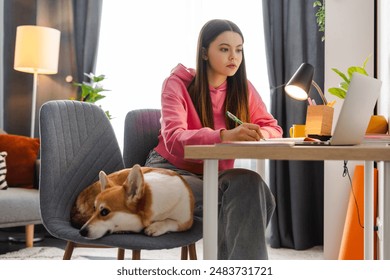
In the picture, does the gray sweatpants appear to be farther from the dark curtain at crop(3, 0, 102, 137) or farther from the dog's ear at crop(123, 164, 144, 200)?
the dark curtain at crop(3, 0, 102, 137)

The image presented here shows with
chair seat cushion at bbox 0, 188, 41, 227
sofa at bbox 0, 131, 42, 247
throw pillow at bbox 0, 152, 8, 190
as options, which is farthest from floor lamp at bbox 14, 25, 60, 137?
chair seat cushion at bbox 0, 188, 41, 227

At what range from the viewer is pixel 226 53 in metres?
→ 1.56

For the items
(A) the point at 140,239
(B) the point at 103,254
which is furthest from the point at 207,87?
(B) the point at 103,254

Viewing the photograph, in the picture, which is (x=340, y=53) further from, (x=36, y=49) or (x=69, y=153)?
(x=36, y=49)

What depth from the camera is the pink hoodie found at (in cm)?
134

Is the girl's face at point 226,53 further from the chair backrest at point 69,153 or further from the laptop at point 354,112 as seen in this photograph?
the laptop at point 354,112

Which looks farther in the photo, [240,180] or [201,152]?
[240,180]

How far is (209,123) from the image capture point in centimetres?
157

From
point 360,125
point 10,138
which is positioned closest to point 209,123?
point 360,125

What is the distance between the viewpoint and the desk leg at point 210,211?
3.43 feet

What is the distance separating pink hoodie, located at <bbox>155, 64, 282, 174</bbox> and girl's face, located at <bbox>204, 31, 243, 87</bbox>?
9 cm

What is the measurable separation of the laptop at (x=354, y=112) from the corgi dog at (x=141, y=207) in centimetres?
40
